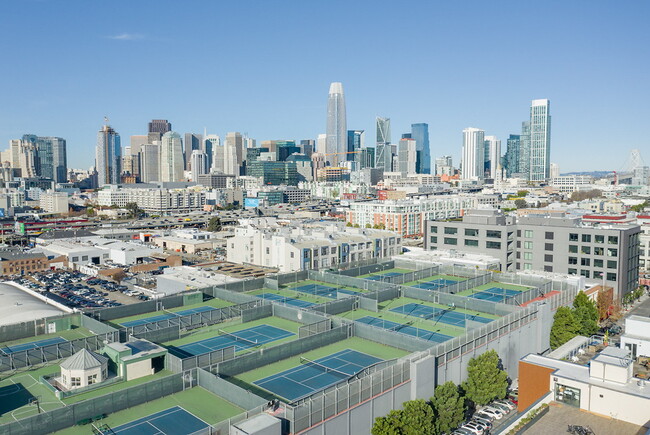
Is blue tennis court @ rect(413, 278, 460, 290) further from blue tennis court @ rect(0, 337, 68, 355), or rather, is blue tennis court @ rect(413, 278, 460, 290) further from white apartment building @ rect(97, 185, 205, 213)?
white apartment building @ rect(97, 185, 205, 213)

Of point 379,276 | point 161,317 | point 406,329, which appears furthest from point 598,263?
point 161,317

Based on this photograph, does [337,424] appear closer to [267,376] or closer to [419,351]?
[267,376]

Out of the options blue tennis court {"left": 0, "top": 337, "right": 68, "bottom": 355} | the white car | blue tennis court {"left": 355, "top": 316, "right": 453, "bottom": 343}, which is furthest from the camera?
blue tennis court {"left": 355, "top": 316, "right": 453, "bottom": 343}

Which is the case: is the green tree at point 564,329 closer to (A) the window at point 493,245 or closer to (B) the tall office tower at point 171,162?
(A) the window at point 493,245

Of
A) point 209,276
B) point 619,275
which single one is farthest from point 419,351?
point 619,275

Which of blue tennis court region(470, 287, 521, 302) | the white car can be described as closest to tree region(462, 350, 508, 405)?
the white car

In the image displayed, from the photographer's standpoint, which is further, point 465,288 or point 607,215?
point 607,215
